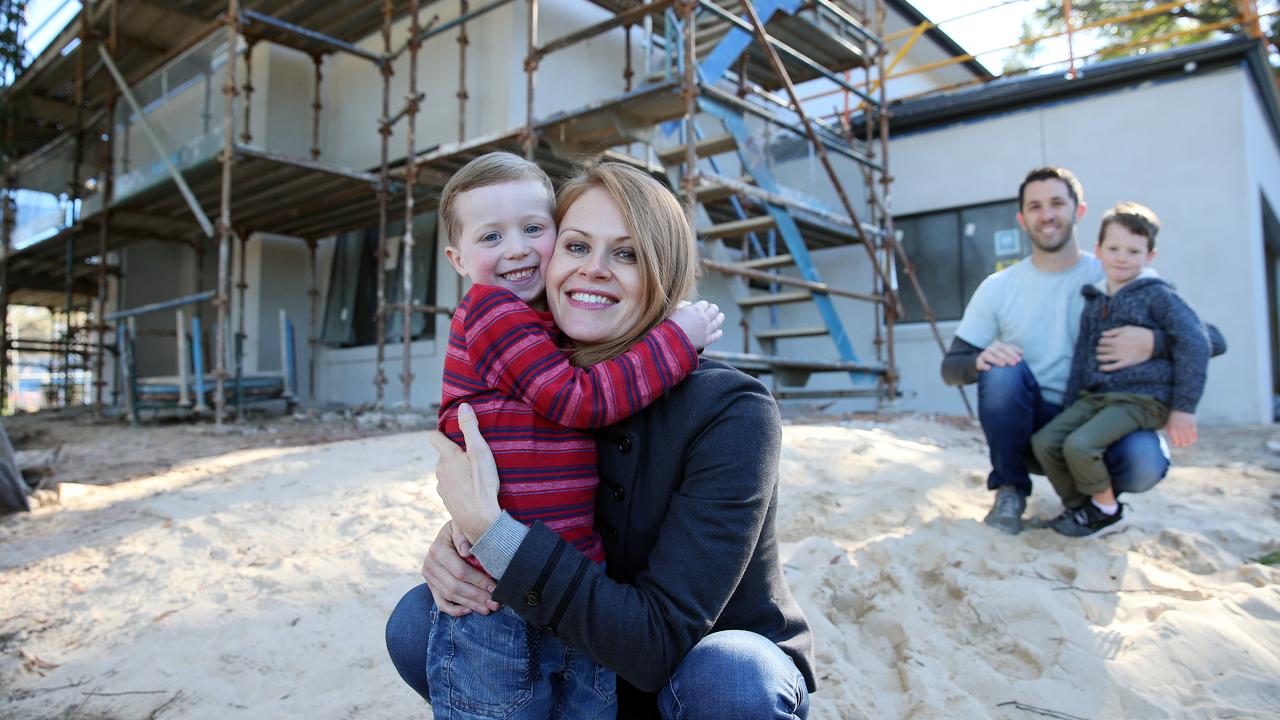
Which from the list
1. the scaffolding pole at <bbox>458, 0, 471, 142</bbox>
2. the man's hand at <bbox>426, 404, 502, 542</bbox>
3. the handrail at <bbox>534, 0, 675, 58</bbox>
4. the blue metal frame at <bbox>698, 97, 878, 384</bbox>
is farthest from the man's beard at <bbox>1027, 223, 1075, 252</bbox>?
the scaffolding pole at <bbox>458, 0, 471, 142</bbox>

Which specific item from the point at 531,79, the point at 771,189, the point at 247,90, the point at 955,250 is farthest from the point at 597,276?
the point at 247,90

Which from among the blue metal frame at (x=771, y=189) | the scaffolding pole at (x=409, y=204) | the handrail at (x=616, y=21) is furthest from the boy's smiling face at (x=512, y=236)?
the scaffolding pole at (x=409, y=204)

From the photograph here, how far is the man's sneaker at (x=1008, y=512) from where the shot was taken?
10.1 feet

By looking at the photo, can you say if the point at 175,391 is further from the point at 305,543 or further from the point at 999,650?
the point at 999,650

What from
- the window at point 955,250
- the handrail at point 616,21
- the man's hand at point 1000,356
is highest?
the handrail at point 616,21

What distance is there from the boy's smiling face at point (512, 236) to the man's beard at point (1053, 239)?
97.6 inches

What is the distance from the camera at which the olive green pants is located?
9.45 feet

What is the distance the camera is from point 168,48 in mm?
10211

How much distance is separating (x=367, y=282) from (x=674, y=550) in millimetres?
9543

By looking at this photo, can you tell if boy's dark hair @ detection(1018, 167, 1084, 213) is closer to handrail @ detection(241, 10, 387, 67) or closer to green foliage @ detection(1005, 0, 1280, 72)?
handrail @ detection(241, 10, 387, 67)

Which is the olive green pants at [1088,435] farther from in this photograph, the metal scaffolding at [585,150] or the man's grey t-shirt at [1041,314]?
the metal scaffolding at [585,150]

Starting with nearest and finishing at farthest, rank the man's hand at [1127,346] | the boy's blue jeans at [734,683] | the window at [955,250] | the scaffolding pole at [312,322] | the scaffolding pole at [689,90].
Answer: the boy's blue jeans at [734,683]
the man's hand at [1127,346]
the scaffolding pole at [689,90]
the window at [955,250]
the scaffolding pole at [312,322]

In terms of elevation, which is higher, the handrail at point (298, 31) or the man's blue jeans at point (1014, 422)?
the handrail at point (298, 31)

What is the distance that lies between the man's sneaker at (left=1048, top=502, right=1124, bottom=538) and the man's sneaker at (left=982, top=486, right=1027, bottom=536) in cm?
15
